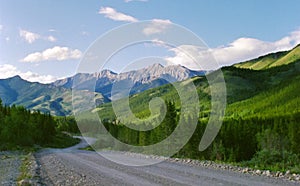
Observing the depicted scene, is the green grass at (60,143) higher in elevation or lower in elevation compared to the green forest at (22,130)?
lower

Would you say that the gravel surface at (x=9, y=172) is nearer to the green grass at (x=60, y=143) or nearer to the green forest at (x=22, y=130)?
the green forest at (x=22, y=130)

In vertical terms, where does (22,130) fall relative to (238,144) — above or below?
above

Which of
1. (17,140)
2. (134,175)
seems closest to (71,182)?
(134,175)

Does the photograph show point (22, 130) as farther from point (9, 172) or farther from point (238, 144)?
point (9, 172)

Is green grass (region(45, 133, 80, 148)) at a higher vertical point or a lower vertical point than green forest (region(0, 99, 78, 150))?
lower

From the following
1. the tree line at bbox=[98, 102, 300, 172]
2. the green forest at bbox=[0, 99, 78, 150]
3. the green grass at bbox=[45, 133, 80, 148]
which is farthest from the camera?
the green grass at bbox=[45, 133, 80, 148]

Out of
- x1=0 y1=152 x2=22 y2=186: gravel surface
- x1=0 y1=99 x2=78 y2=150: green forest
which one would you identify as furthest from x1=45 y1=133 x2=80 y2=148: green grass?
x1=0 y1=152 x2=22 y2=186: gravel surface

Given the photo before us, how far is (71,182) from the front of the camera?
18812 mm

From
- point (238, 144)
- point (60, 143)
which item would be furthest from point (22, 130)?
point (238, 144)

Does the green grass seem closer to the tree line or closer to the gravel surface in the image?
the tree line

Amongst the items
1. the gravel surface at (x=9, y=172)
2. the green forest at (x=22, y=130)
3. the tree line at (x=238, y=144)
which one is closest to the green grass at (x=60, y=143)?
the green forest at (x=22, y=130)

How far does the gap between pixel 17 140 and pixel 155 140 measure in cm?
3934

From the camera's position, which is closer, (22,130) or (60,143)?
(22,130)

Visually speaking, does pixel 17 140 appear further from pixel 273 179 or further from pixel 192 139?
pixel 273 179
